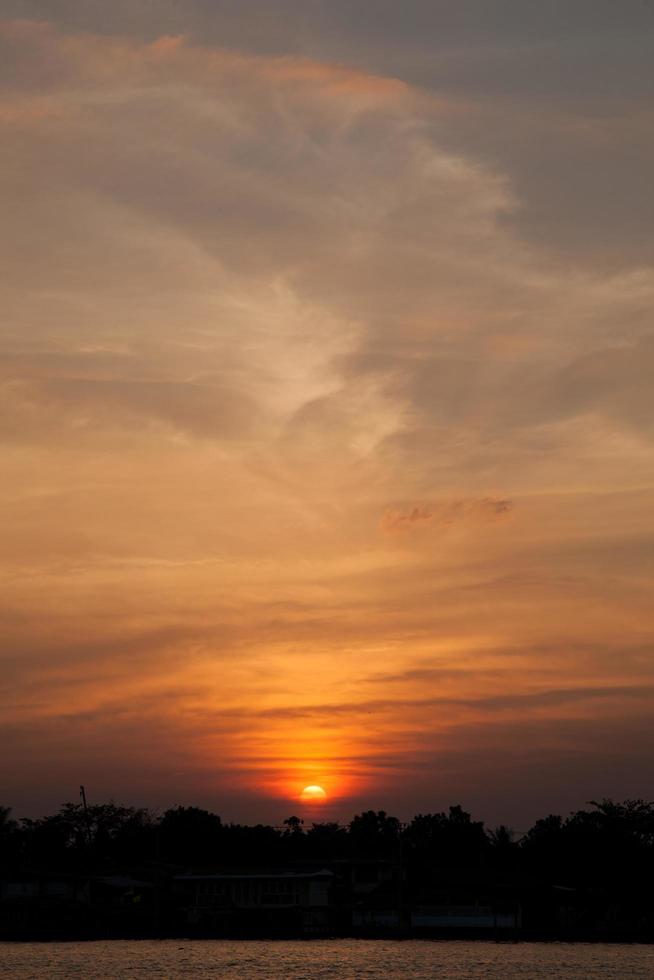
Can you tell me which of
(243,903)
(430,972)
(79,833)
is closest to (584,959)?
(430,972)

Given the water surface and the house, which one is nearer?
the water surface

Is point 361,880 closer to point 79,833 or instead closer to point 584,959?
point 584,959

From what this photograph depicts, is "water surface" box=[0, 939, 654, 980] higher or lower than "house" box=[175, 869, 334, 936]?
lower

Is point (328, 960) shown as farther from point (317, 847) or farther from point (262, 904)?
point (317, 847)

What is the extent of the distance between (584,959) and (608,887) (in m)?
33.4

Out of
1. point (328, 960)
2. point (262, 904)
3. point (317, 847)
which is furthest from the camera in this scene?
point (317, 847)

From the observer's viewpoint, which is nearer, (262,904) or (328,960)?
(328,960)

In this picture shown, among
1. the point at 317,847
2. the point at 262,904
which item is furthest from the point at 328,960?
the point at 317,847

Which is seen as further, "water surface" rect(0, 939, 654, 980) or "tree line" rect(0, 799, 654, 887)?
"tree line" rect(0, 799, 654, 887)

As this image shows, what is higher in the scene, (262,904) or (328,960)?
(262,904)

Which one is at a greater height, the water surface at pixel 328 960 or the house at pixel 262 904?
the house at pixel 262 904

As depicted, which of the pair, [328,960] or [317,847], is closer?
[328,960]

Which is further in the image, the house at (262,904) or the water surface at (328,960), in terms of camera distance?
the house at (262,904)

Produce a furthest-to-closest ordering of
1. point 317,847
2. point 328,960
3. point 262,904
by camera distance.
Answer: point 317,847 → point 262,904 → point 328,960
